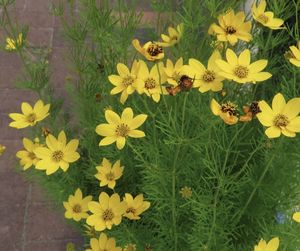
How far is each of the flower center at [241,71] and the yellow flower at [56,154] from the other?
1.39 feet

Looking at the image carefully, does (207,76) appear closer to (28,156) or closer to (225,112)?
(225,112)

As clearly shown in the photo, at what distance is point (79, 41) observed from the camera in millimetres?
1260

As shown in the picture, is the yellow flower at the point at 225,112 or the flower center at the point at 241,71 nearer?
the yellow flower at the point at 225,112

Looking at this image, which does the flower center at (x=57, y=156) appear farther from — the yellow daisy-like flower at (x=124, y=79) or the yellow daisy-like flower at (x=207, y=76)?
the yellow daisy-like flower at (x=207, y=76)

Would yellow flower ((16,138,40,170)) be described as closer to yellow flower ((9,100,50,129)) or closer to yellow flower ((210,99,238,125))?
yellow flower ((9,100,50,129))

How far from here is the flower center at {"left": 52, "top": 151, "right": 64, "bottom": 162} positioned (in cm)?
110

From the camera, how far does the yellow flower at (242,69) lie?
88 cm

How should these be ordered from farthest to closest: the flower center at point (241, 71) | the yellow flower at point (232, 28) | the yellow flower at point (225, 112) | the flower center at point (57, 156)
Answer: the flower center at point (57, 156) < the yellow flower at point (232, 28) < the flower center at point (241, 71) < the yellow flower at point (225, 112)

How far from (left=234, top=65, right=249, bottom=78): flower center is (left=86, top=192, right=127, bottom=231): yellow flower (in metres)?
0.40

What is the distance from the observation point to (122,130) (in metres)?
0.98

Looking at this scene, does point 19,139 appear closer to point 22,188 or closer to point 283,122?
point 22,188

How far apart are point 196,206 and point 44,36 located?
77.3 inches

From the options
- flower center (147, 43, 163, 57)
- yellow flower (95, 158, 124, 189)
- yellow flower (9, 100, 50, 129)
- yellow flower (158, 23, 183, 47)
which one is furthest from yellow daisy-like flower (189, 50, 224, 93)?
yellow flower (9, 100, 50, 129)

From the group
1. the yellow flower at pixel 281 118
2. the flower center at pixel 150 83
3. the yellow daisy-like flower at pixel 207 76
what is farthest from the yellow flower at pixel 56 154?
the yellow flower at pixel 281 118
